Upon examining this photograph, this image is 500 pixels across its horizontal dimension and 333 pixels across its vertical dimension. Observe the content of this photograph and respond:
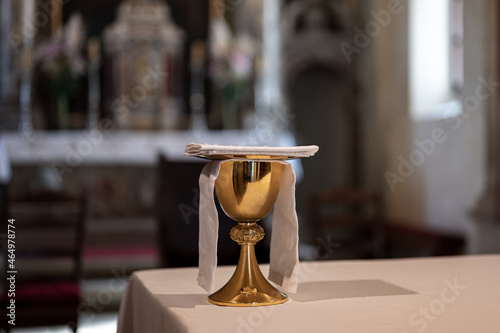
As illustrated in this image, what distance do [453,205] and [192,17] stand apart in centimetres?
402

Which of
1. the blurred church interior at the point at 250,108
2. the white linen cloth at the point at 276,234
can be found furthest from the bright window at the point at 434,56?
the white linen cloth at the point at 276,234

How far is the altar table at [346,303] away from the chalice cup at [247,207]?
4cm

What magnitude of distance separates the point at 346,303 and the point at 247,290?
20 centimetres

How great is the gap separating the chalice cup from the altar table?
4 cm

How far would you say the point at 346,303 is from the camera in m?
1.25

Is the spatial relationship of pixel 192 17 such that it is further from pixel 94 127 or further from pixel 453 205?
pixel 453 205

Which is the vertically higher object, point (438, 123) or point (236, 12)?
point (236, 12)

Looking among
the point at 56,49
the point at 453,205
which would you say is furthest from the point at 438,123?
the point at 56,49

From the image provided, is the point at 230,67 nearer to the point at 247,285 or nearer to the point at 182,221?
the point at 182,221

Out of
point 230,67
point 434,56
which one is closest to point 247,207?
point 434,56

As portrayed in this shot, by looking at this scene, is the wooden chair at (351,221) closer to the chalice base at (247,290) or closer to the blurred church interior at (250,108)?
the blurred church interior at (250,108)

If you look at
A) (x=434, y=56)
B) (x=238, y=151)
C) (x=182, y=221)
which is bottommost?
(x=182, y=221)

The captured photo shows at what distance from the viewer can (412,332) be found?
1.02 m

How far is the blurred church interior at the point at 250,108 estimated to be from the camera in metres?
5.77
